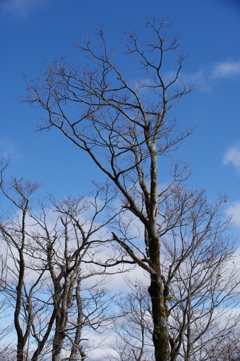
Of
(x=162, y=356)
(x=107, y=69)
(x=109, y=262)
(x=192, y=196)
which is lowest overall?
(x=162, y=356)

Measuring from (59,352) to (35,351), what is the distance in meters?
1.35

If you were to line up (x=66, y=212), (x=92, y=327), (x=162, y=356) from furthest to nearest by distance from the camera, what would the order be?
(x=66, y=212)
(x=92, y=327)
(x=162, y=356)

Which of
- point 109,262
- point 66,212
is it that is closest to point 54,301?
point 66,212

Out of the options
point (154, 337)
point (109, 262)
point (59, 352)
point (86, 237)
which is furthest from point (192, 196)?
point (59, 352)

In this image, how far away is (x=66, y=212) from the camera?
49.5 feet

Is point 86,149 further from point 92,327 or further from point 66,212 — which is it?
point 92,327

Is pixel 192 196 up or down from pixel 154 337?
up

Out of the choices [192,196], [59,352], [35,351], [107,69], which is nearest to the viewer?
[107,69]

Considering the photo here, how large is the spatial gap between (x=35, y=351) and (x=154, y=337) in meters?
6.79

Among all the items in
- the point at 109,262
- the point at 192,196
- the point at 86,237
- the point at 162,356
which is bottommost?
the point at 162,356

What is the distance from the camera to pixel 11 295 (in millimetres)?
12203

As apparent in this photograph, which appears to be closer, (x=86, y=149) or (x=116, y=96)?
(x=86, y=149)

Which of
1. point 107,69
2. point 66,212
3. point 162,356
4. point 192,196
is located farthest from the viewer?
point 66,212

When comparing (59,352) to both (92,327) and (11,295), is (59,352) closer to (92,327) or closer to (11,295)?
(92,327)
